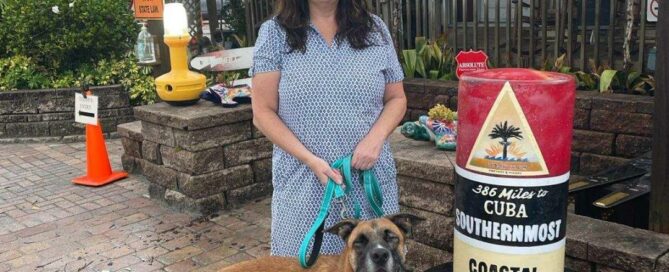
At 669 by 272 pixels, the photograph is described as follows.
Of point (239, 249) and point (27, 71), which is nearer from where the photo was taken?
point (239, 249)

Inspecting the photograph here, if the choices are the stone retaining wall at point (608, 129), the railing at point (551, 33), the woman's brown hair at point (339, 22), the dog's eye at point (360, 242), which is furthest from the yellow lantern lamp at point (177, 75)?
the dog's eye at point (360, 242)

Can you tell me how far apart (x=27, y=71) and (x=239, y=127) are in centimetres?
547

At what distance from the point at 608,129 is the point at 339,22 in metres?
2.97

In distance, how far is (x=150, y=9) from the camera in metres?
7.32

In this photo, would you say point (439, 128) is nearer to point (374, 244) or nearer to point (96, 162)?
point (374, 244)

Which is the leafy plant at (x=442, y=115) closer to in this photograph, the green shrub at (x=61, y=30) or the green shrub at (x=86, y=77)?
the green shrub at (x=86, y=77)

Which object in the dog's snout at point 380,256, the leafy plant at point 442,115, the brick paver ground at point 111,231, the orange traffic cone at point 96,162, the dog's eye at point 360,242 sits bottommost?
the brick paver ground at point 111,231

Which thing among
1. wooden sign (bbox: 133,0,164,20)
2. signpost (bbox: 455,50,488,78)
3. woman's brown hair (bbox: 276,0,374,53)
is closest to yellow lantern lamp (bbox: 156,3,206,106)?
wooden sign (bbox: 133,0,164,20)

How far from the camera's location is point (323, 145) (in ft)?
9.18

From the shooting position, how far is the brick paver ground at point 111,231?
197 inches

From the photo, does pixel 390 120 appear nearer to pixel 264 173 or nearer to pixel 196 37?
pixel 264 173

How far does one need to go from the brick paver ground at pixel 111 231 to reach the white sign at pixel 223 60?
1485mm

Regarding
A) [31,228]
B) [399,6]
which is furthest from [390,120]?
[399,6]

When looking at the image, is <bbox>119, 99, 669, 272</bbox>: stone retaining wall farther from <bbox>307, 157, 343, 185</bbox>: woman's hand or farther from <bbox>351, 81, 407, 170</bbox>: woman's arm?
<bbox>307, 157, 343, 185</bbox>: woman's hand
